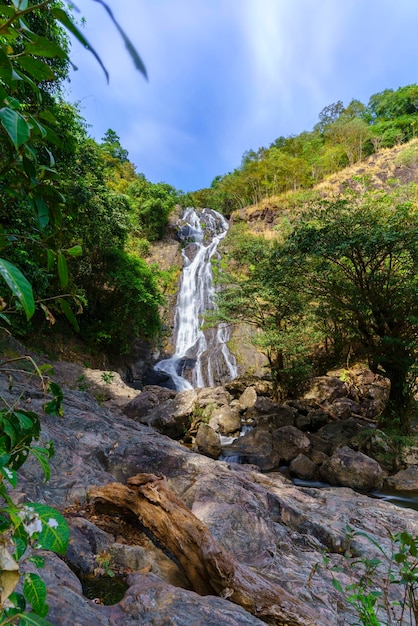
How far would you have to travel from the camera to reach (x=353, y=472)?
23.2 feet

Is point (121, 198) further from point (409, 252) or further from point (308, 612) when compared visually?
point (308, 612)

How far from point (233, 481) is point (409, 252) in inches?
268

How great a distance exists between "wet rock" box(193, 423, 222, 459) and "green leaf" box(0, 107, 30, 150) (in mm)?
8563

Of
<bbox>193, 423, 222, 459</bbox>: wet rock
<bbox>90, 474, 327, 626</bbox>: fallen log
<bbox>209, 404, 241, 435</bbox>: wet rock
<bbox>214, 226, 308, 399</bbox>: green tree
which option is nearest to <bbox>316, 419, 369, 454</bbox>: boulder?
<bbox>214, 226, 308, 399</bbox>: green tree

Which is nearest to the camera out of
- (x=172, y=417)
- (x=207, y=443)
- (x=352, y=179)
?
(x=207, y=443)

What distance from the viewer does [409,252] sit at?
25.7 feet

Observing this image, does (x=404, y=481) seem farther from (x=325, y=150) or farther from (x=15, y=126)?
(x=325, y=150)

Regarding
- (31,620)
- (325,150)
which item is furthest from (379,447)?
(325,150)

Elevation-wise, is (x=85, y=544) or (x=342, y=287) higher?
(x=342, y=287)

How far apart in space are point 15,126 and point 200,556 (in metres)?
2.30

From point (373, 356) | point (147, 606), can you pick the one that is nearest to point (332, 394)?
point (373, 356)

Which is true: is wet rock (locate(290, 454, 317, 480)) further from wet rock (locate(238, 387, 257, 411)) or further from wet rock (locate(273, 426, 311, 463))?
wet rock (locate(238, 387, 257, 411))

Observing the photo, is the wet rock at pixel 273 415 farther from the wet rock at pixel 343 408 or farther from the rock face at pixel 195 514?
the rock face at pixel 195 514

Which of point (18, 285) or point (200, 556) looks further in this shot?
point (200, 556)
